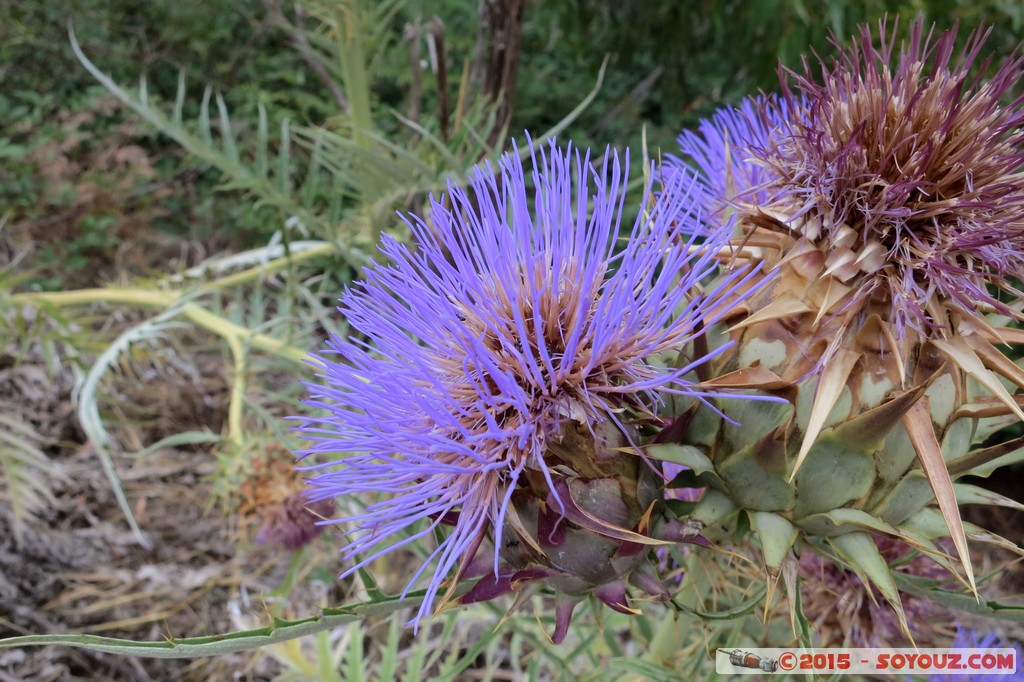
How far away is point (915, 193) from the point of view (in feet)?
1.62

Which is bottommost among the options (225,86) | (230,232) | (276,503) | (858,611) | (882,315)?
(276,503)

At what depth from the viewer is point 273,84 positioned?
2.48 metres

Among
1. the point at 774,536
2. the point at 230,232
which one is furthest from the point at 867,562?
the point at 230,232

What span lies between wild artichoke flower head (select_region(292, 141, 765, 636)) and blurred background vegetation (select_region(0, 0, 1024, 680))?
0.11m

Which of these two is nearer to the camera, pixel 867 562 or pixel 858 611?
pixel 867 562

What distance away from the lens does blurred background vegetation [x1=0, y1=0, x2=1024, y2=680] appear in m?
1.01

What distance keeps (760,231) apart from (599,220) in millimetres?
139

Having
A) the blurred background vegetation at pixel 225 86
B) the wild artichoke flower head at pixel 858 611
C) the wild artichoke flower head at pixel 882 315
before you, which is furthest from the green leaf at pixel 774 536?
the blurred background vegetation at pixel 225 86

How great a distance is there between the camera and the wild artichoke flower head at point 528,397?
1.54 ft

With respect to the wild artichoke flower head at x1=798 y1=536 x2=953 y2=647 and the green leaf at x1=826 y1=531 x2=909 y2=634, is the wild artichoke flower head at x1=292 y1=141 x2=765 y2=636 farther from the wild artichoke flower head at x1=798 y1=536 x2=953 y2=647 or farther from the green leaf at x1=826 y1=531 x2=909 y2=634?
the wild artichoke flower head at x1=798 y1=536 x2=953 y2=647

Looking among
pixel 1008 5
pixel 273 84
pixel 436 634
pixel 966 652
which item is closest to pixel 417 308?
pixel 966 652

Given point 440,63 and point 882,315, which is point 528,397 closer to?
point 882,315

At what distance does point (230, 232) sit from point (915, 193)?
82.0 inches

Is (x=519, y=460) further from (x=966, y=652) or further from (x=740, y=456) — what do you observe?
(x=966, y=652)
